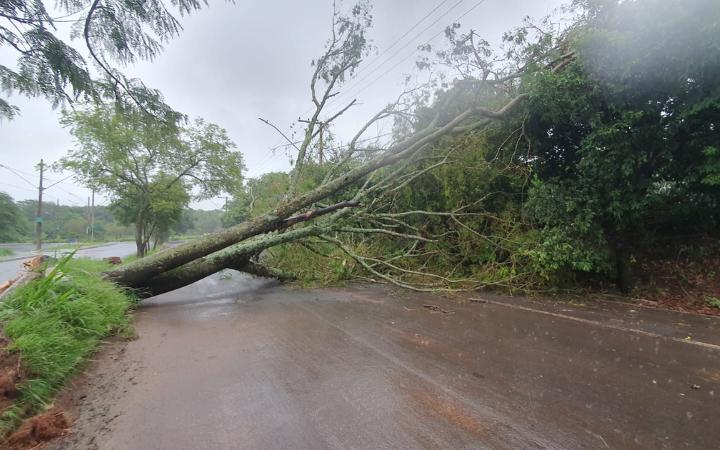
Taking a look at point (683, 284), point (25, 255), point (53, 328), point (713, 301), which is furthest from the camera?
point (25, 255)

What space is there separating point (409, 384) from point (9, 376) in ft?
8.69

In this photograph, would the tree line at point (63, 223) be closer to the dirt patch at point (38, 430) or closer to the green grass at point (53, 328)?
the green grass at point (53, 328)

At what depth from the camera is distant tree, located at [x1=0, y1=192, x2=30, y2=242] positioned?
100 feet

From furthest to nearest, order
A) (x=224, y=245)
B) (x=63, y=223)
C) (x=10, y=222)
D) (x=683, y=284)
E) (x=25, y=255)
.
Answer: (x=63, y=223), (x=10, y=222), (x=25, y=255), (x=224, y=245), (x=683, y=284)

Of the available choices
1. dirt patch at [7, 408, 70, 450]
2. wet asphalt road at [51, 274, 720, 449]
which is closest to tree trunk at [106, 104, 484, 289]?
wet asphalt road at [51, 274, 720, 449]

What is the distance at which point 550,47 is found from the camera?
6.64 meters

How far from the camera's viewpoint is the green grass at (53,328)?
7.50 feet

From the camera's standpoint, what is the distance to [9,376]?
214cm

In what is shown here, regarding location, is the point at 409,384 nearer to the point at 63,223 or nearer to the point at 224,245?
the point at 224,245

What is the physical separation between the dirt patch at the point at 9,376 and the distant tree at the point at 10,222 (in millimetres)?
38799

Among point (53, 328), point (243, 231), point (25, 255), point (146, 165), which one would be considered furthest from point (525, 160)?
point (25, 255)

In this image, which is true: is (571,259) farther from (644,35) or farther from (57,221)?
(57,221)

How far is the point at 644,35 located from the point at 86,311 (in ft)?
26.7

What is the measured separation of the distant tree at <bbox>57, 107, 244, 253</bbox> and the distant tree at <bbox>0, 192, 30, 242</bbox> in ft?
81.2
